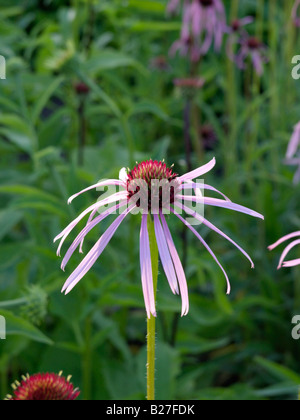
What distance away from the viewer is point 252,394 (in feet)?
2.88

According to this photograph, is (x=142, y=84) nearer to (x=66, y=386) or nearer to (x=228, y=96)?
(x=228, y=96)

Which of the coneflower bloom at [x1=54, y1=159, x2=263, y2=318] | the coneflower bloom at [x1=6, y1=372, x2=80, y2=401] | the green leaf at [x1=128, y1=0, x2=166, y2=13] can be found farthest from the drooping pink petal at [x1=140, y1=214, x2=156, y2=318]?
the green leaf at [x1=128, y1=0, x2=166, y2=13]

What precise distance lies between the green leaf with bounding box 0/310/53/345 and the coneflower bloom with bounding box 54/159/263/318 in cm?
15

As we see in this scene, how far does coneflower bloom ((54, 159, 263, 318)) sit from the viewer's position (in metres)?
0.35

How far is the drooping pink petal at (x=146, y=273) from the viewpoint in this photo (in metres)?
0.34

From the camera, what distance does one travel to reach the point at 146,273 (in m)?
0.35

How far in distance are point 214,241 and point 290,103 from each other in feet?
1.49

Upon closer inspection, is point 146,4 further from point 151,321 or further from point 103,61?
point 151,321

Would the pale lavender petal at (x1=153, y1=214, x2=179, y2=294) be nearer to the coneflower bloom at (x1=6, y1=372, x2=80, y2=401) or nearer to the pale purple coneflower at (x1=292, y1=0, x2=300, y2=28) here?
the coneflower bloom at (x1=6, y1=372, x2=80, y2=401)

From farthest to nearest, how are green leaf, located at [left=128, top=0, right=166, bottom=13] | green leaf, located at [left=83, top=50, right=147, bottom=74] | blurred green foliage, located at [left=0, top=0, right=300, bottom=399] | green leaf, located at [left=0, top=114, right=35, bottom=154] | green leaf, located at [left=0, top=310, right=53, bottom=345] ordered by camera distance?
green leaf, located at [left=128, top=0, right=166, bottom=13] < green leaf, located at [left=83, top=50, right=147, bottom=74] < green leaf, located at [left=0, top=114, right=35, bottom=154] < blurred green foliage, located at [left=0, top=0, right=300, bottom=399] < green leaf, located at [left=0, top=310, right=53, bottom=345]

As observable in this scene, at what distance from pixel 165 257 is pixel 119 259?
66 centimetres

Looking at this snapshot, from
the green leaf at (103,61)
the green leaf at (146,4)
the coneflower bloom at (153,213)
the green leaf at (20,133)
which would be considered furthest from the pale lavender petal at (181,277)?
the green leaf at (146,4)

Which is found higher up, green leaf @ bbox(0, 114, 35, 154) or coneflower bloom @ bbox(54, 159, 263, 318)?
green leaf @ bbox(0, 114, 35, 154)
